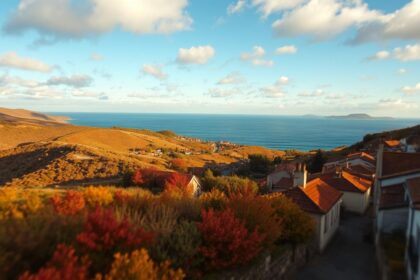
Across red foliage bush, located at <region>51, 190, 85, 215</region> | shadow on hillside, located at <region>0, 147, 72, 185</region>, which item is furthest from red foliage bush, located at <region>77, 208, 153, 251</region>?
shadow on hillside, located at <region>0, 147, 72, 185</region>

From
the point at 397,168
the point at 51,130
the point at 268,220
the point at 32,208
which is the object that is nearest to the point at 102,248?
the point at 32,208

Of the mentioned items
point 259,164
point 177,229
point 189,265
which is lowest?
point 259,164

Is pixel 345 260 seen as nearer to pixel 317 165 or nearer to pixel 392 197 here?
pixel 392 197

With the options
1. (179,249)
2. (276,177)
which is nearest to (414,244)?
(179,249)

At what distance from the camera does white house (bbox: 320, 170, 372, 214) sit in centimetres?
2611

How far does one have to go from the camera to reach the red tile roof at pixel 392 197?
1778 centimetres

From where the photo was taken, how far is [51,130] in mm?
105750

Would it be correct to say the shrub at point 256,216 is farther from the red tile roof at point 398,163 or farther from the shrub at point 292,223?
the red tile roof at point 398,163

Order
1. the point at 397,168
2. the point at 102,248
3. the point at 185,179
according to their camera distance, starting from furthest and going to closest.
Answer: the point at 185,179
the point at 397,168
the point at 102,248

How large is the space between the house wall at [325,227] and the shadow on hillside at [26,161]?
4298 centimetres

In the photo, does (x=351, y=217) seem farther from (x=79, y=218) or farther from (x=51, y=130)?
(x=51, y=130)

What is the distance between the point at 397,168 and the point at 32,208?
22609 millimetres

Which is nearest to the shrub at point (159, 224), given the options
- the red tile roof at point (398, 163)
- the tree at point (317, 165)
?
the red tile roof at point (398, 163)

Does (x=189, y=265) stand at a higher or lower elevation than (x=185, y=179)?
higher
